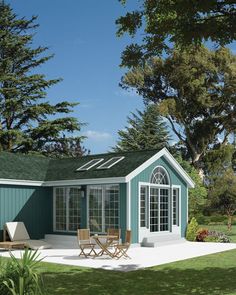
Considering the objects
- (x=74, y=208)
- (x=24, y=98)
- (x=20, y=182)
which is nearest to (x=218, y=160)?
(x=24, y=98)

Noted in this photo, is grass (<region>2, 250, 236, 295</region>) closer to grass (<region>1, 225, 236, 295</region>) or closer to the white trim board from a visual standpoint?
grass (<region>1, 225, 236, 295</region>)

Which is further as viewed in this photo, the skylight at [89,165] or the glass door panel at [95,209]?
the skylight at [89,165]

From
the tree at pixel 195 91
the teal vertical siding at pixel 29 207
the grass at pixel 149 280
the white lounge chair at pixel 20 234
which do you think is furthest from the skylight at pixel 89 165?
the tree at pixel 195 91

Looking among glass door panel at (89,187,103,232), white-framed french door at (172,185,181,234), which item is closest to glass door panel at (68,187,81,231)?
glass door panel at (89,187,103,232)

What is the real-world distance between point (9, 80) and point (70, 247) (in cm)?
2151

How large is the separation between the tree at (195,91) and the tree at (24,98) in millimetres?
9432

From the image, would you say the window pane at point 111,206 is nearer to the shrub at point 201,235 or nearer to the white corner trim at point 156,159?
the white corner trim at point 156,159

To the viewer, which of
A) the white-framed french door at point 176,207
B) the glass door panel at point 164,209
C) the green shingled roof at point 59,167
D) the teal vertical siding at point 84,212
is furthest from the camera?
the white-framed french door at point 176,207

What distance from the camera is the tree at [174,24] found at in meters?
10.3

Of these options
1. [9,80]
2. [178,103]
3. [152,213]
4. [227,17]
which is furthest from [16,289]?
[178,103]

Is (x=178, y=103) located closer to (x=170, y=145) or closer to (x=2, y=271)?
(x=170, y=145)

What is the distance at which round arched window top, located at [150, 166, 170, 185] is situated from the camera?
21.7 m

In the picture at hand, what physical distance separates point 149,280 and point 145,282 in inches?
11.7

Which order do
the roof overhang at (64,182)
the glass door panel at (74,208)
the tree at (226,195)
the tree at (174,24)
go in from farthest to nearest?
the tree at (226,195), the glass door panel at (74,208), the roof overhang at (64,182), the tree at (174,24)
